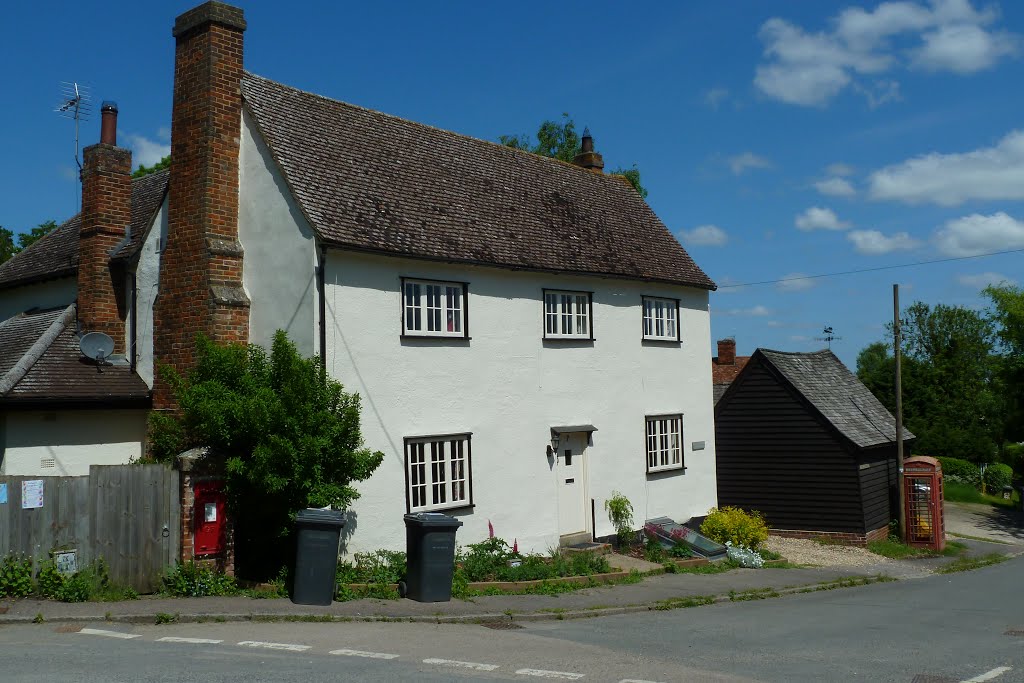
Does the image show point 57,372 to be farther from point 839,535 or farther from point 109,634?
point 839,535

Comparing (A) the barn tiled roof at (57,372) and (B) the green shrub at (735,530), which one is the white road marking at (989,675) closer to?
(B) the green shrub at (735,530)

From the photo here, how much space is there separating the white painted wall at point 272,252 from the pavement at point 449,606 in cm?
422

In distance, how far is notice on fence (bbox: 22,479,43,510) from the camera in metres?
12.3

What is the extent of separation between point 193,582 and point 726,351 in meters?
30.2

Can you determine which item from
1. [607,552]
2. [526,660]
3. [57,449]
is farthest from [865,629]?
[57,449]

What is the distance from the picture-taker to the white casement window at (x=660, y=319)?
21.3 m

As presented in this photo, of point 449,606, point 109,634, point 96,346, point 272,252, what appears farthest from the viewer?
point 96,346

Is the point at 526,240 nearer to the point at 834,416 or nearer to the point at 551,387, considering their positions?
the point at 551,387

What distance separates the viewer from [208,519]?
12797 mm

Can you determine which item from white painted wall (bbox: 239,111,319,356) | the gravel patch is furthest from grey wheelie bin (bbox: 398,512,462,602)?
the gravel patch

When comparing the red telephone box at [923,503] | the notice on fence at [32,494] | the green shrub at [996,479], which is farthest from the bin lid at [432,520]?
the green shrub at [996,479]

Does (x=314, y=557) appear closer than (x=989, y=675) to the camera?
No

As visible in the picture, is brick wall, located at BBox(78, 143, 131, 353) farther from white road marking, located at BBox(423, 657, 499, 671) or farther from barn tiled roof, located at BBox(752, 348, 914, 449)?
barn tiled roof, located at BBox(752, 348, 914, 449)

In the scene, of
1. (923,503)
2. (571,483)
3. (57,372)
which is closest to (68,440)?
(57,372)
